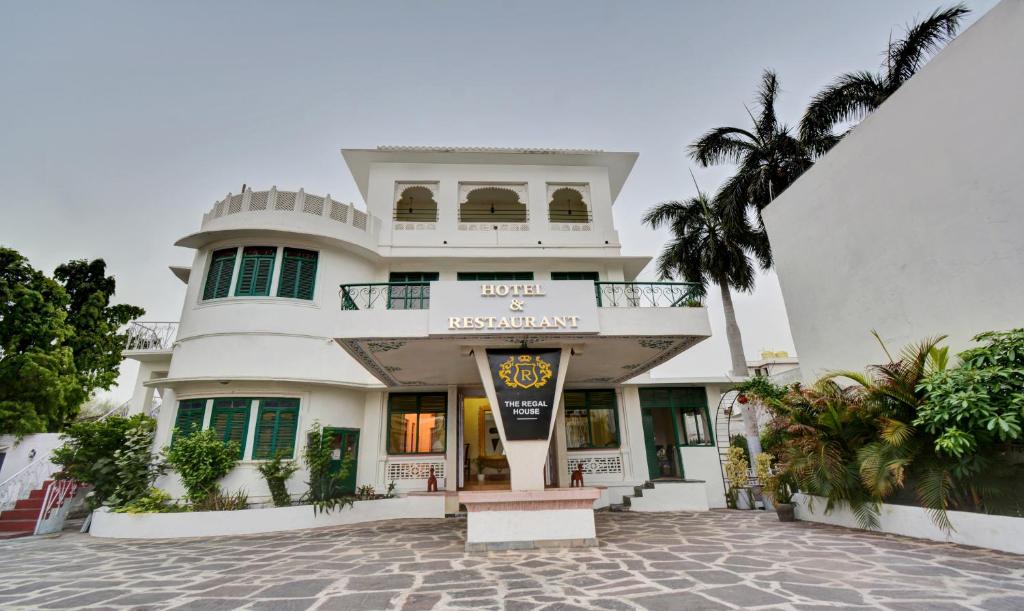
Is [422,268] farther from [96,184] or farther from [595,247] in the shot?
[96,184]

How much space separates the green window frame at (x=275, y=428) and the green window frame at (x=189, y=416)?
134 cm

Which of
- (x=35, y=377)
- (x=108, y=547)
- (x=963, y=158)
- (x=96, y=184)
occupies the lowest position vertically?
(x=108, y=547)

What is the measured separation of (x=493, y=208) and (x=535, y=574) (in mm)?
12493

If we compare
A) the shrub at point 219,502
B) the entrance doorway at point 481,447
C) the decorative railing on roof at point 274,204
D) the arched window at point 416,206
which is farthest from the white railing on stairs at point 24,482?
the arched window at point 416,206

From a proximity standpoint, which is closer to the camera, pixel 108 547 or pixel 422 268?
pixel 108 547

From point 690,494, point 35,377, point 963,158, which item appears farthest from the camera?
point 35,377

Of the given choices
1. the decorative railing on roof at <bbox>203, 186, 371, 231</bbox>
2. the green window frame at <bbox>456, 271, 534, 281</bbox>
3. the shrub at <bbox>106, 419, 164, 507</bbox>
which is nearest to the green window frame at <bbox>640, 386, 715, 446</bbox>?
the green window frame at <bbox>456, 271, 534, 281</bbox>

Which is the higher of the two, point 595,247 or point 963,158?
point 595,247

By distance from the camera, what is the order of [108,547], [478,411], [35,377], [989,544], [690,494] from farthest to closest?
[478,411] → [35,377] → [690,494] → [108,547] → [989,544]

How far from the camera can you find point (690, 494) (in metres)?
10.6

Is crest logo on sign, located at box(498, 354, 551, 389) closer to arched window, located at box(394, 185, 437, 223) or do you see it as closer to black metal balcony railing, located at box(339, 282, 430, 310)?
→ black metal balcony railing, located at box(339, 282, 430, 310)

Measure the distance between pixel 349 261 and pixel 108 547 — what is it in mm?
7841

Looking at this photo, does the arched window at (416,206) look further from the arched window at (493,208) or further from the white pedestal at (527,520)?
the white pedestal at (527,520)

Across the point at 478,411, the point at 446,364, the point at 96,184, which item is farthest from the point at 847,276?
the point at 96,184
